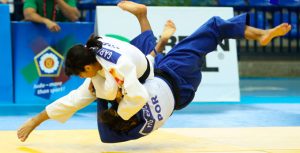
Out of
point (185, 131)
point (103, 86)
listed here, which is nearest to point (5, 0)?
point (185, 131)

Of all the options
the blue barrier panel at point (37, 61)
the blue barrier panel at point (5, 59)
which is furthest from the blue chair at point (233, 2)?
the blue barrier panel at point (5, 59)

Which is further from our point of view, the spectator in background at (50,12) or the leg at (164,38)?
the spectator in background at (50,12)

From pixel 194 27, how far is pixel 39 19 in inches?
75.2

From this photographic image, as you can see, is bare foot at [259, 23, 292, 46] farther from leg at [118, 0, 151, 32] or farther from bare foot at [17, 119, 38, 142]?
bare foot at [17, 119, 38, 142]

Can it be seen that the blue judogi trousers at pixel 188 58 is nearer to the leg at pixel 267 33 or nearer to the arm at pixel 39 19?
the leg at pixel 267 33

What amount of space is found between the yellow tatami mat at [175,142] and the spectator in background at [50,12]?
2398 mm

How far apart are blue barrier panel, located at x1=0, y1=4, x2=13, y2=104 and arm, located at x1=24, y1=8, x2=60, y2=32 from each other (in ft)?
0.80

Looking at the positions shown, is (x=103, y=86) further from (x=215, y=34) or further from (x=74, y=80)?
→ (x=74, y=80)

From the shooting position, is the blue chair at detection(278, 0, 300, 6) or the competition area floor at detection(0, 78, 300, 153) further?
the blue chair at detection(278, 0, 300, 6)

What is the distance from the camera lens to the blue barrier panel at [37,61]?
7.88 meters

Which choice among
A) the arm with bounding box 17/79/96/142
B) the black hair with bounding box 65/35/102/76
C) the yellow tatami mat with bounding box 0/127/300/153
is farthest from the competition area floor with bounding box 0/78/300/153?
the black hair with bounding box 65/35/102/76

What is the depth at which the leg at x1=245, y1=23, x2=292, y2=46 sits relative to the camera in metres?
4.51

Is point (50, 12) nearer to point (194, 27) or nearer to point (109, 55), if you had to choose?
point (194, 27)

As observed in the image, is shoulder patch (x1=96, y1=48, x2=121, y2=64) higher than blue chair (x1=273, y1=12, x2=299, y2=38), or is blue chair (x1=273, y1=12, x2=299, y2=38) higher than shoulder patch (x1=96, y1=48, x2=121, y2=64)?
shoulder patch (x1=96, y1=48, x2=121, y2=64)
